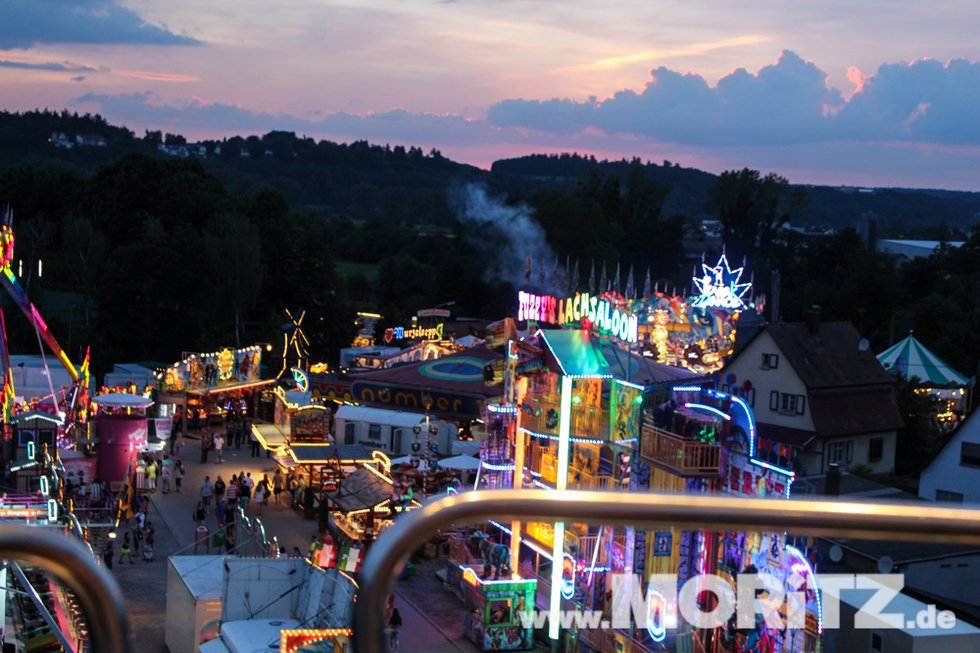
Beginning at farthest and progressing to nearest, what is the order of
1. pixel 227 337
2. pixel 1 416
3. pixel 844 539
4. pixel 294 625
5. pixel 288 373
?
pixel 227 337
pixel 288 373
pixel 1 416
pixel 294 625
pixel 844 539

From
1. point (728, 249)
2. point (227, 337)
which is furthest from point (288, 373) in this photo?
point (728, 249)

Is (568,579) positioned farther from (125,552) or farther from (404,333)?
(404,333)

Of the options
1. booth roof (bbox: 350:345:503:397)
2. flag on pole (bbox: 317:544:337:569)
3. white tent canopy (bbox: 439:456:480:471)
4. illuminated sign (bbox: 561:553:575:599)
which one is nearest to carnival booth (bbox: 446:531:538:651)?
illuminated sign (bbox: 561:553:575:599)

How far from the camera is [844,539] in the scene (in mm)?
1580

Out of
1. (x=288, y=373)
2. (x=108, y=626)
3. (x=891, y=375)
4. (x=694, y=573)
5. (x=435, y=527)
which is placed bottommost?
(x=288, y=373)

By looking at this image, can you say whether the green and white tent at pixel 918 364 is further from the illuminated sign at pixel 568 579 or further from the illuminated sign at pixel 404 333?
the illuminated sign at pixel 568 579

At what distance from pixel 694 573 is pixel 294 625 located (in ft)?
25.0

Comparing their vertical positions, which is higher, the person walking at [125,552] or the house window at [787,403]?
the house window at [787,403]

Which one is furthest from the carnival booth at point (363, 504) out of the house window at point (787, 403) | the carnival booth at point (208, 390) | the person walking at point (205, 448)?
the carnival booth at point (208, 390)

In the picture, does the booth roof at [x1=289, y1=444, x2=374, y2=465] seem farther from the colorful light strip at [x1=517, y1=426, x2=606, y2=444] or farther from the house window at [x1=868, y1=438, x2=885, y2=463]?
the house window at [x1=868, y1=438, x2=885, y2=463]

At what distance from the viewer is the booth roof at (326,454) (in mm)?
21266

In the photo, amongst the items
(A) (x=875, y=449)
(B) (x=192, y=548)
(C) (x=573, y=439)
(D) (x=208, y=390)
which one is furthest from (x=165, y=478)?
(A) (x=875, y=449)

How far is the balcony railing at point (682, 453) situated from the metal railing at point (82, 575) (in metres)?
10.8

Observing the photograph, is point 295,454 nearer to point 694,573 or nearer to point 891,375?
point 891,375
